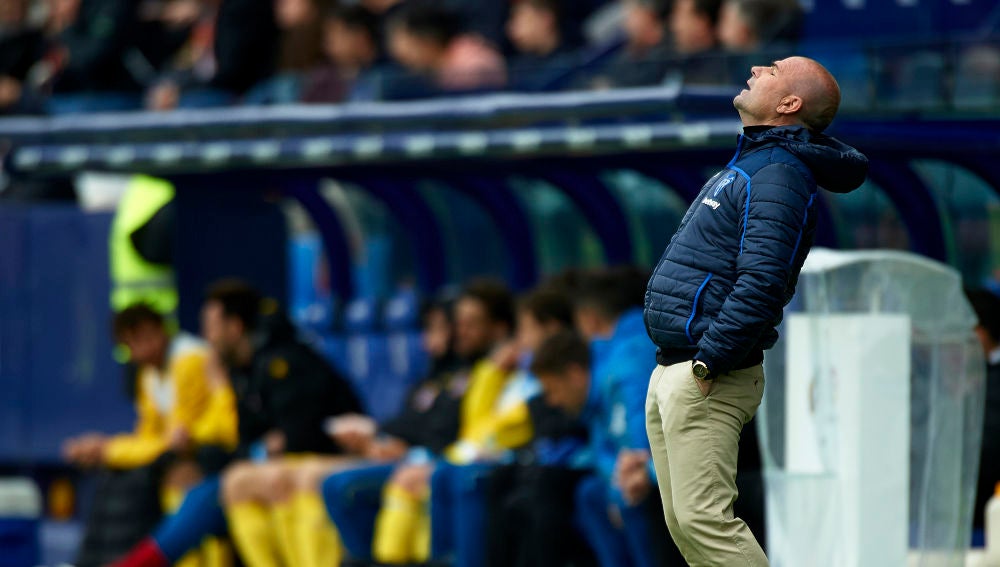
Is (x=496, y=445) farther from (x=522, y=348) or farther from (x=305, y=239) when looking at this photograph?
(x=305, y=239)

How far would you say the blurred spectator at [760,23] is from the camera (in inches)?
345

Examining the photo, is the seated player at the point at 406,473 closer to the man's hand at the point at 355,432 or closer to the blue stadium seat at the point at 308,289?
the man's hand at the point at 355,432

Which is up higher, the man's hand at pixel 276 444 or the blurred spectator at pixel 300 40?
the blurred spectator at pixel 300 40

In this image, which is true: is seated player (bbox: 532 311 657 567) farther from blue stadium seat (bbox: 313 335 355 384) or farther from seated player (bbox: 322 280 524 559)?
blue stadium seat (bbox: 313 335 355 384)

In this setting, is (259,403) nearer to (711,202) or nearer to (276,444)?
(276,444)

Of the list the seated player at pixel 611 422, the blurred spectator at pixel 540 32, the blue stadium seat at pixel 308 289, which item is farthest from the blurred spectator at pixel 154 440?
the seated player at pixel 611 422

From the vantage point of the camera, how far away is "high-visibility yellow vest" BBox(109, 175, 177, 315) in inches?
437

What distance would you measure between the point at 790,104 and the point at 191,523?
485 cm

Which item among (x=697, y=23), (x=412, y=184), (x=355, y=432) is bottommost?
(x=355, y=432)

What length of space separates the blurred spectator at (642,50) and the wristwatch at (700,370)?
3284mm

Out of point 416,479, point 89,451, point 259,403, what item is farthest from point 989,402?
point 89,451

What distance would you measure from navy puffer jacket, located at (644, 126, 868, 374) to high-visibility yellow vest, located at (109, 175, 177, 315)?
243 inches

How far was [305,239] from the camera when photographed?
12.3m

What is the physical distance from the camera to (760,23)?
888 centimetres
